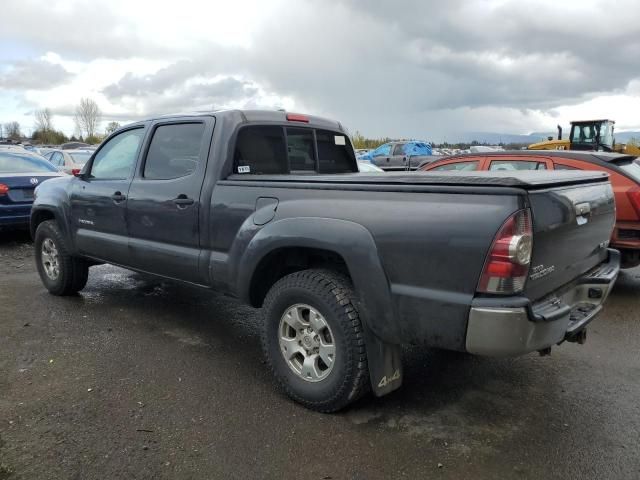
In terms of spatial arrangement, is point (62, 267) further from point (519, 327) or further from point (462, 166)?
point (462, 166)

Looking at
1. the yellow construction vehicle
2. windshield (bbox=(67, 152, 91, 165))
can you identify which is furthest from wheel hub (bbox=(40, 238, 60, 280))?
the yellow construction vehicle

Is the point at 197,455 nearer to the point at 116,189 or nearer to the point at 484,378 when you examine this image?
the point at 484,378

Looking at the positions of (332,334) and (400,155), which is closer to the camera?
(332,334)

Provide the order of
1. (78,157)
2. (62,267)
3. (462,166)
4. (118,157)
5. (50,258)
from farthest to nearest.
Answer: (78,157), (462,166), (50,258), (62,267), (118,157)

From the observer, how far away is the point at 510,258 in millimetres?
2418

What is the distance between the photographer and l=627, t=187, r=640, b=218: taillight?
18.6ft

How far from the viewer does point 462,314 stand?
2.53m

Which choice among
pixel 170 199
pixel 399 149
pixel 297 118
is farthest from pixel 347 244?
pixel 399 149

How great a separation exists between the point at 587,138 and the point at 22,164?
2124 cm

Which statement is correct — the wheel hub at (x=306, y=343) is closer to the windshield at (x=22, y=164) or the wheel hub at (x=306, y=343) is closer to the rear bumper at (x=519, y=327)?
the rear bumper at (x=519, y=327)

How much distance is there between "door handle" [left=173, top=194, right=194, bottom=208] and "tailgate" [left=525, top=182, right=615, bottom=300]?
2.44 meters

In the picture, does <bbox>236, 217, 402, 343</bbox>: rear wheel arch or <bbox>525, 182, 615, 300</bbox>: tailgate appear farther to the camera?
<bbox>236, 217, 402, 343</bbox>: rear wheel arch

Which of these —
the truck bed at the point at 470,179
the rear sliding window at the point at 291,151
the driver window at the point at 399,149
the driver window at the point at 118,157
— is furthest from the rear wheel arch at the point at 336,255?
the driver window at the point at 399,149

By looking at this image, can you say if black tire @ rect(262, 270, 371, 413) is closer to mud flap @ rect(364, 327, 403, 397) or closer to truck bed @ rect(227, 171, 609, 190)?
mud flap @ rect(364, 327, 403, 397)
